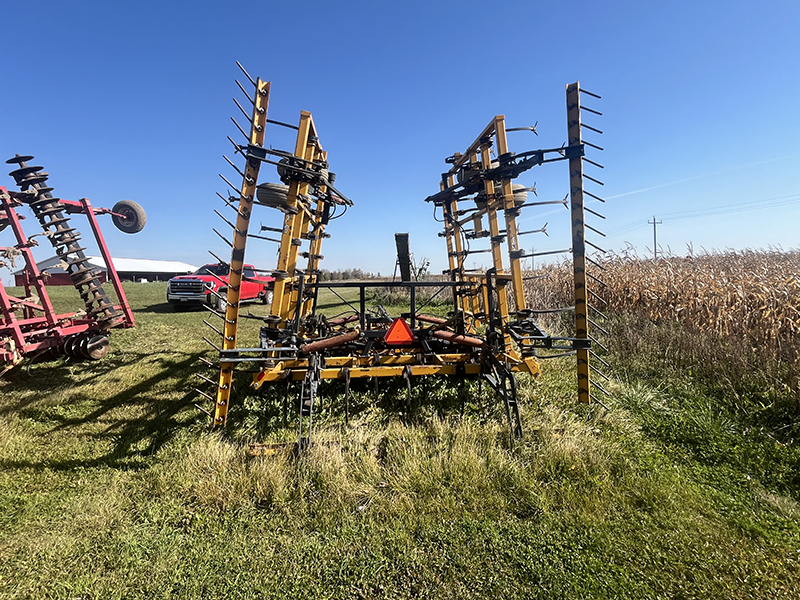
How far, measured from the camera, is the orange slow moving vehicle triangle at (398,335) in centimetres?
469

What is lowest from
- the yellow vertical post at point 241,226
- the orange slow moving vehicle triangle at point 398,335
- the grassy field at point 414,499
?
the grassy field at point 414,499

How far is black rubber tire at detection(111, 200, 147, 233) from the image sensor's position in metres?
9.56

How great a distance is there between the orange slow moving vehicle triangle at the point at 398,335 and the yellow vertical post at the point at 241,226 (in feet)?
5.97

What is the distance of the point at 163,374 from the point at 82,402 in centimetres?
136

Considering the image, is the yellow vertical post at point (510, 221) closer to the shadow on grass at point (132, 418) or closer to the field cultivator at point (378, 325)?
the field cultivator at point (378, 325)

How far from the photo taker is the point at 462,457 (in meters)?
3.66

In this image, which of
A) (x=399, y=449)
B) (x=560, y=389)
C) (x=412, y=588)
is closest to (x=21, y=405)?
(x=399, y=449)

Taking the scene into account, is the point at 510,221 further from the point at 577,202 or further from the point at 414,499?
the point at 414,499

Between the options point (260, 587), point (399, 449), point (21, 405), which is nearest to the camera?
point (260, 587)

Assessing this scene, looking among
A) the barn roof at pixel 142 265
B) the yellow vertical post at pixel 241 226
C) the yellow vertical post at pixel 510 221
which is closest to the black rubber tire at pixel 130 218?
the yellow vertical post at pixel 241 226

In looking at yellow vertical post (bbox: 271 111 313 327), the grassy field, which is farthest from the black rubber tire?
yellow vertical post (bbox: 271 111 313 327)

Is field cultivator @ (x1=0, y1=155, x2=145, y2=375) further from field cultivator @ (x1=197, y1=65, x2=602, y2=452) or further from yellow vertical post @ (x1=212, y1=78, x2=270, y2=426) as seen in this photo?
yellow vertical post @ (x1=212, y1=78, x2=270, y2=426)

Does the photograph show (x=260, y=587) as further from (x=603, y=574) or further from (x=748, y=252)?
(x=748, y=252)

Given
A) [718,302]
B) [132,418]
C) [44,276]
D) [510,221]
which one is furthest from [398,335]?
[44,276]
